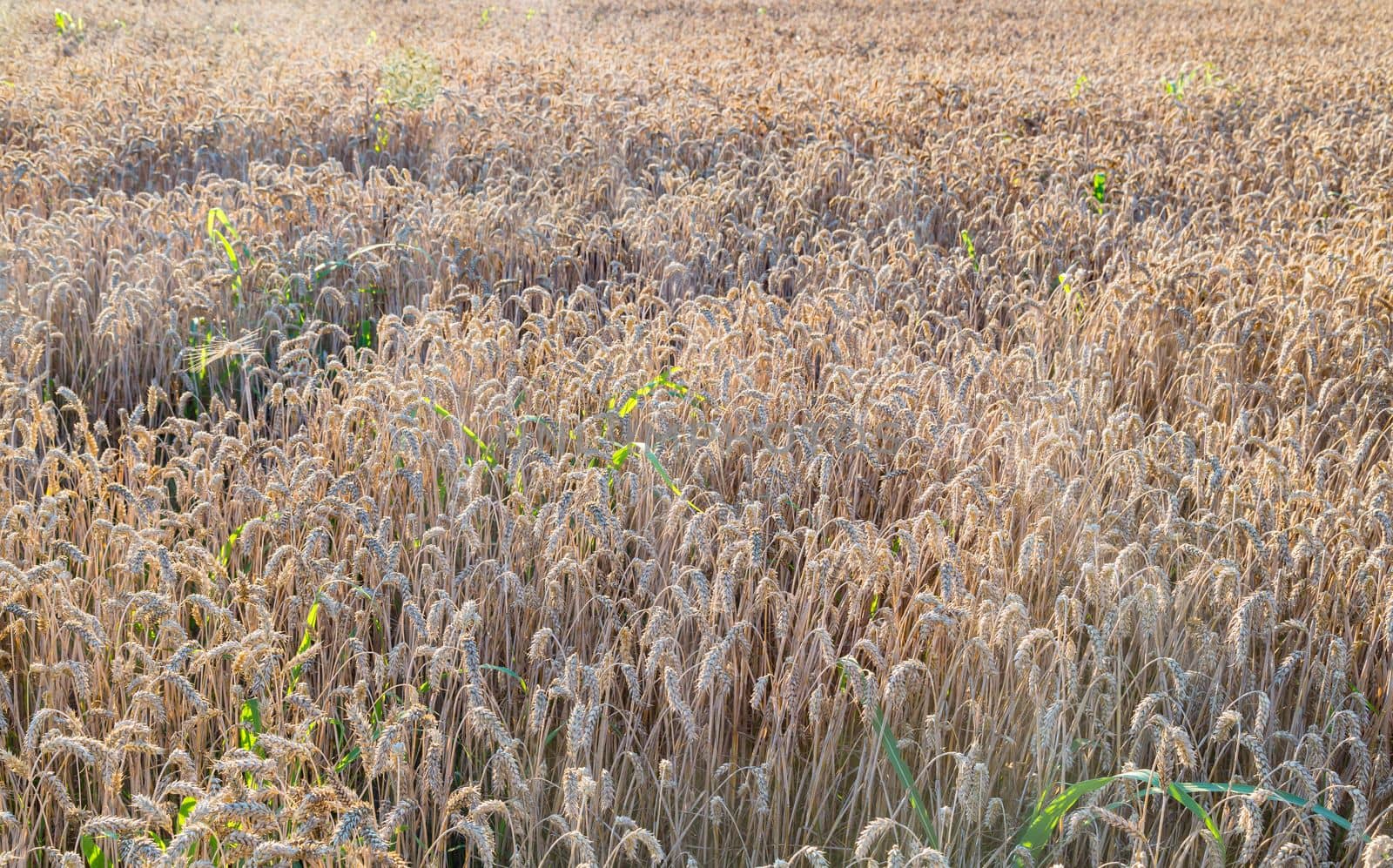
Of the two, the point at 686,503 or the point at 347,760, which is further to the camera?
the point at 686,503

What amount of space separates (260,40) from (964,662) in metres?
11.0

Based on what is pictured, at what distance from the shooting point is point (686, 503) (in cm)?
232

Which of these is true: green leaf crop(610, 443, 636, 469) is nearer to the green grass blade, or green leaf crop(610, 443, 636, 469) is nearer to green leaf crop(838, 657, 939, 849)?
green leaf crop(838, 657, 939, 849)

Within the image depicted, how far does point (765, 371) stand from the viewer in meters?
3.44

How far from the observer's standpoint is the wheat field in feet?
5.86

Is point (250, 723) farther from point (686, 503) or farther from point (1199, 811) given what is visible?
point (1199, 811)

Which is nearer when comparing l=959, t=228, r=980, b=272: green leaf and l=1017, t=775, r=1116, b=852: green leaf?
l=1017, t=775, r=1116, b=852: green leaf

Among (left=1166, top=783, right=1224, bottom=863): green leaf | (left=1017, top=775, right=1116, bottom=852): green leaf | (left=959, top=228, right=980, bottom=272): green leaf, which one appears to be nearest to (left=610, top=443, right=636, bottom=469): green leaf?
(left=1017, top=775, right=1116, bottom=852): green leaf

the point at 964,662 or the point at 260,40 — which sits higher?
the point at 260,40

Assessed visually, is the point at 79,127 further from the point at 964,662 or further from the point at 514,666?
the point at 964,662

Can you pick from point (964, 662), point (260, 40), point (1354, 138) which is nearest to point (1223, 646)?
point (964, 662)

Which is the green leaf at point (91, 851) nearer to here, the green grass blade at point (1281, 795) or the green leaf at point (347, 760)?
the green leaf at point (347, 760)

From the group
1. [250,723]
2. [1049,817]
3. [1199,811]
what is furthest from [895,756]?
[250,723]

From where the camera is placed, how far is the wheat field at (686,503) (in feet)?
5.86
